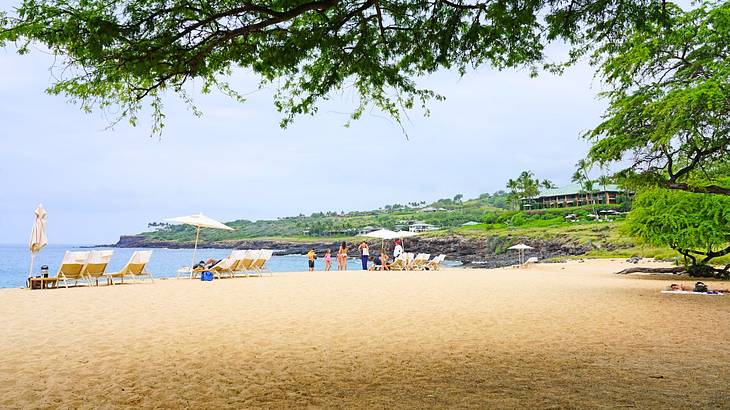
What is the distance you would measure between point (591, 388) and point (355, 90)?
583 cm

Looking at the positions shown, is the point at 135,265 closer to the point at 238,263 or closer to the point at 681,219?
the point at 238,263

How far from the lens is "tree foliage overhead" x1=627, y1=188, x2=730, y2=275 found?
1598 centimetres

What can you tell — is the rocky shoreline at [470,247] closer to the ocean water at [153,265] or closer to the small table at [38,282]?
the ocean water at [153,265]

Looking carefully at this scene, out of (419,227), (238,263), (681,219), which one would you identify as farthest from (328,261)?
(419,227)

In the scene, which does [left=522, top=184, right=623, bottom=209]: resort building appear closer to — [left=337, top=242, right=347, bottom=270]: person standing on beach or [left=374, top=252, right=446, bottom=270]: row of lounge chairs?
[left=374, top=252, right=446, bottom=270]: row of lounge chairs

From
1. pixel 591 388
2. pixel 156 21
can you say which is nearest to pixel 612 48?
pixel 591 388

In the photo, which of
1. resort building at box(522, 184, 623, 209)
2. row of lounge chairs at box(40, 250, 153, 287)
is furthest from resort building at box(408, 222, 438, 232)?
row of lounge chairs at box(40, 250, 153, 287)

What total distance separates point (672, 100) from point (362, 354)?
8617 millimetres

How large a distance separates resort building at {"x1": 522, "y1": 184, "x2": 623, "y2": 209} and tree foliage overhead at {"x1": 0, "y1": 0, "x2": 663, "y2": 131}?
91.0 metres

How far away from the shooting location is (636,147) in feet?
40.3

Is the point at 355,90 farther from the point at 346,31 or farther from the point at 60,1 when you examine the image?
the point at 60,1

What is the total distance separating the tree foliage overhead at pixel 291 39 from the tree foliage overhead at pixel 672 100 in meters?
4.01

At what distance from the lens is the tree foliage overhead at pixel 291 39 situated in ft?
17.3

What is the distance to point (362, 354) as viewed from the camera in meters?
5.70
